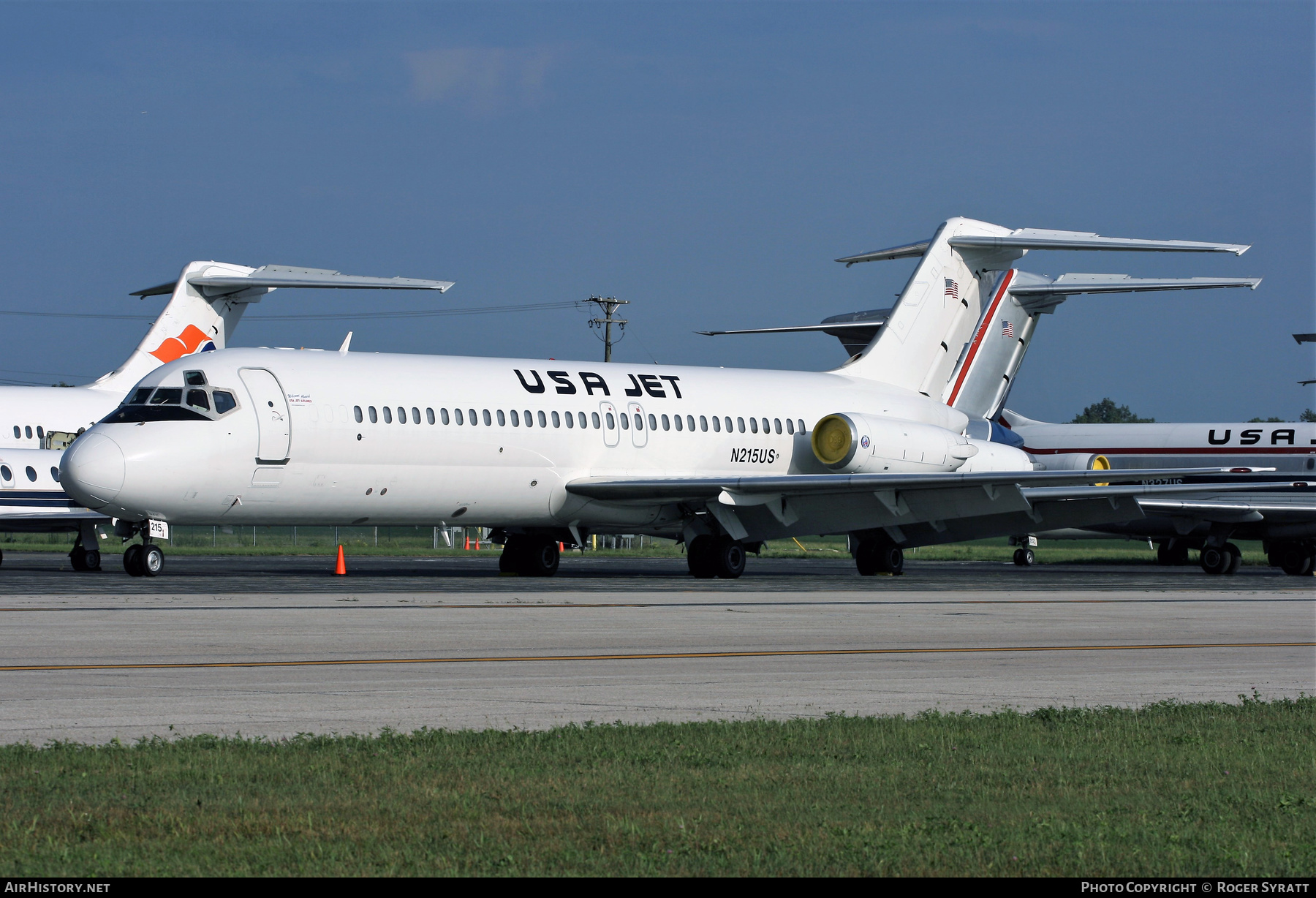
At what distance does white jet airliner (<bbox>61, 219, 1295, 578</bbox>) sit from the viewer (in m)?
23.2

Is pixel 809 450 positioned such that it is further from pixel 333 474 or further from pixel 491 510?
pixel 333 474

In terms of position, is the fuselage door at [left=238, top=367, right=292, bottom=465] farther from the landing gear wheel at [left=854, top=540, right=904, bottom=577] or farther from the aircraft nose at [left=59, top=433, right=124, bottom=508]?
the landing gear wheel at [left=854, top=540, right=904, bottom=577]

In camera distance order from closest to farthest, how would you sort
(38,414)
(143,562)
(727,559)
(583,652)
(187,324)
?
(583,652)
(143,562)
(727,559)
(38,414)
(187,324)

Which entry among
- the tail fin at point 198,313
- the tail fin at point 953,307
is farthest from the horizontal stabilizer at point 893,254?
the tail fin at point 198,313

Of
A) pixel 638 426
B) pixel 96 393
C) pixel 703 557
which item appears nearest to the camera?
pixel 703 557


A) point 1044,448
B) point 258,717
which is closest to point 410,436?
point 258,717

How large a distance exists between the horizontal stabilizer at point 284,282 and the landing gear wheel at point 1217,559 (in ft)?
63.2

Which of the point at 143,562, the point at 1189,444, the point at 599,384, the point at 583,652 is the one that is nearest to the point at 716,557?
→ the point at 599,384

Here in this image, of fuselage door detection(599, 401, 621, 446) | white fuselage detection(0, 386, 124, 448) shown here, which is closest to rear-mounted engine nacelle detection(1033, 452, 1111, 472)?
fuselage door detection(599, 401, 621, 446)

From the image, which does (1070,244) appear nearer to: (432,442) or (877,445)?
(877,445)

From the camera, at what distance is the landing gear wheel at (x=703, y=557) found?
28.1 m

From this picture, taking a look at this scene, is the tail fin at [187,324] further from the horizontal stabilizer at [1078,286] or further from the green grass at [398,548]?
the horizontal stabilizer at [1078,286]

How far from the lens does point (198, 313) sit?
134ft

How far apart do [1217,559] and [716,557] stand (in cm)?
1558
